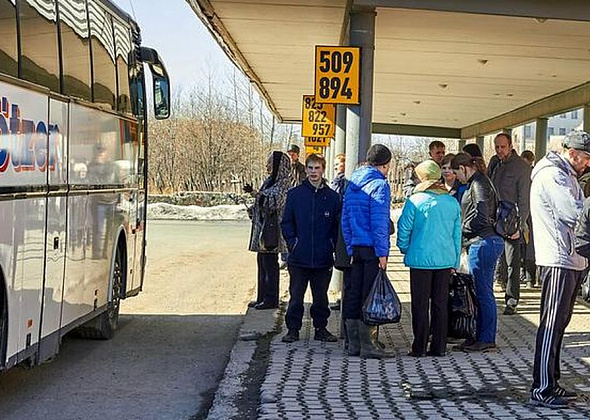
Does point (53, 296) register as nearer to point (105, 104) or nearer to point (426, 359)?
point (105, 104)

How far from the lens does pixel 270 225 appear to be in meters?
12.1

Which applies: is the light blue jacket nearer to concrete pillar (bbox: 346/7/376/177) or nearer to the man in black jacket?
concrete pillar (bbox: 346/7/376/177)

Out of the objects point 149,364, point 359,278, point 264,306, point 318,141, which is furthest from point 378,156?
point 318,141

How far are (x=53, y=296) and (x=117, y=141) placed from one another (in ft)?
9.36

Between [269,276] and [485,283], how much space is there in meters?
3.58

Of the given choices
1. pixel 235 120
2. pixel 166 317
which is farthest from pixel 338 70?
pixel 235 120

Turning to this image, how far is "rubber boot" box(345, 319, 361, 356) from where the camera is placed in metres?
9.22

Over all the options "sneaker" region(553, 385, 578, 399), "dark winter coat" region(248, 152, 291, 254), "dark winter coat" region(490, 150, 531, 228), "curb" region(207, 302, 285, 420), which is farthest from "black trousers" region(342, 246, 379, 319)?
"dark winter coat" region(490, 150, 531, 228)

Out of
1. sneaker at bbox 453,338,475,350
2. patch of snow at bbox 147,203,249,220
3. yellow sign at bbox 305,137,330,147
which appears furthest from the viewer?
patch of snow at bbox 147,203,249,220

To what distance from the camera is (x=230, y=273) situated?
60.5 ft

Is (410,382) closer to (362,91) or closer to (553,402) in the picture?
(553,402)

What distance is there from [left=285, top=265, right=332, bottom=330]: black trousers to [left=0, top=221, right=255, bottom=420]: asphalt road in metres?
0.78

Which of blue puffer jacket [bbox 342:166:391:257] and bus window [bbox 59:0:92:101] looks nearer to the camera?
bus window [bbox 59:0:92:101]

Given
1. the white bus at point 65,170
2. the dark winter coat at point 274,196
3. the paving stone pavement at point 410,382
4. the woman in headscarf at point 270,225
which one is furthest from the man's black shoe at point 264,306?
the paving stone pavement at point 410,382
